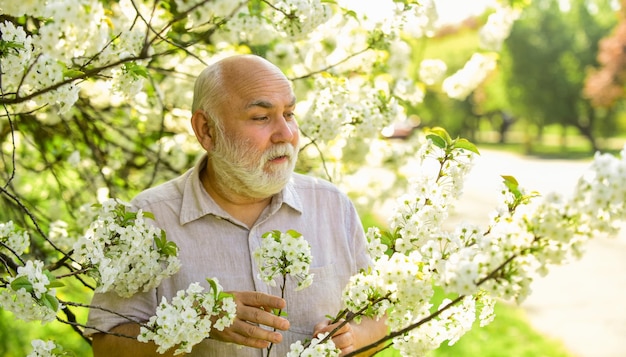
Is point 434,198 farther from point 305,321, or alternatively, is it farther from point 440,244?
point 305,321

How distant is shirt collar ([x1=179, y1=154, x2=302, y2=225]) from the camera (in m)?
2.49

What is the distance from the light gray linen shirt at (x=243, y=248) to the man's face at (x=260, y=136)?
13 cm

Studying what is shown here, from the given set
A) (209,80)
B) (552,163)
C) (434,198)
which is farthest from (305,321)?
(552,163)

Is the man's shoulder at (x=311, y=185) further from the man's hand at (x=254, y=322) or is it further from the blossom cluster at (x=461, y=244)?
the man's hand at (x=254, y=322)

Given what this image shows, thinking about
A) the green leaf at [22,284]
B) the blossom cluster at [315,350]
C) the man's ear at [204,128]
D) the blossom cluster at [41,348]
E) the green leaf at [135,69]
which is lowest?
the blossom cluster at [315,350]

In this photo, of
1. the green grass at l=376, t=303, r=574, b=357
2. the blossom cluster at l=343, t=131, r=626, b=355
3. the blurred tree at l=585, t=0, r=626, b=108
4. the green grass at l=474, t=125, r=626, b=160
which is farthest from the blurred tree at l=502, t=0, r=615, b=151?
the blossom cluster at l=343, t=131, r=626, b=355

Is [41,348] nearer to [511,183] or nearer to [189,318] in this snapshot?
[189,318]

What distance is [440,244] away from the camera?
1854 mm

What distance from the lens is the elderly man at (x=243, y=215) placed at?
7.84 ft

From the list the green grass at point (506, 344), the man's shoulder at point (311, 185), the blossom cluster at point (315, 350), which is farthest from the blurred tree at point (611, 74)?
the blossom cluster at point (315, 350)

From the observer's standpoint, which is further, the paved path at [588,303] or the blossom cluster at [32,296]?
the paved path at [588,303]

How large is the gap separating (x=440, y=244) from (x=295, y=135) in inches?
31.9

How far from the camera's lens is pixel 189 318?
1.83 metres

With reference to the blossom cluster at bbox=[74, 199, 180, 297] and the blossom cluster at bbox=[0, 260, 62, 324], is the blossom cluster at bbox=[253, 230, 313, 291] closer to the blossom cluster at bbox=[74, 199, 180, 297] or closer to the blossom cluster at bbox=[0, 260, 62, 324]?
the blossom cluster at bbox=[74, 199, 180, 297]
